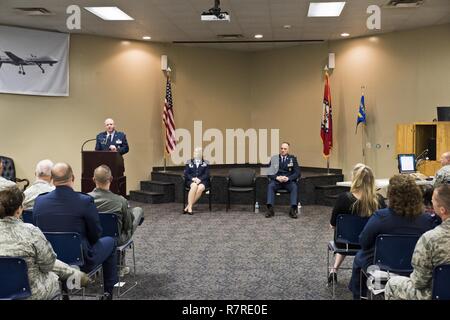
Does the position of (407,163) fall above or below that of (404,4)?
below

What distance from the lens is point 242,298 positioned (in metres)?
4.10

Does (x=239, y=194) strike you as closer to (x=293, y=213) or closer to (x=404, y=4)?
(x=293, y=213)

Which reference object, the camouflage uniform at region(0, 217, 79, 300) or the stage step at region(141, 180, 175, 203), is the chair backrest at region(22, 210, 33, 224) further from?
the stage step at region(141, 180, 175, 203)

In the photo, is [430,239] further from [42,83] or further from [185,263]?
[42,83]

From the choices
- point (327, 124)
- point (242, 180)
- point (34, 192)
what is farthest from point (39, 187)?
point (327, 124)

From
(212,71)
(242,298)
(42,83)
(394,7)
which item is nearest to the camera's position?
(242,298)

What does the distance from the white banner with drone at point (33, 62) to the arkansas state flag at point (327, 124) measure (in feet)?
18.3

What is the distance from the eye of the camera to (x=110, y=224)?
410 cm

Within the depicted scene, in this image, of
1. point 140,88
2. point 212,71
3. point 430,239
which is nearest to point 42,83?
point 140,88

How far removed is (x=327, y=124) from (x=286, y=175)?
2327mm

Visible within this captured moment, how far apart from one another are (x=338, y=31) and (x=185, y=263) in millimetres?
6566

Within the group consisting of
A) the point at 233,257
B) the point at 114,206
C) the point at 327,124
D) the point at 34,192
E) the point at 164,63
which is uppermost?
the point at 164,63

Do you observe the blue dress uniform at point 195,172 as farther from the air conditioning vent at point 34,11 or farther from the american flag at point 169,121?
the air conditioning vent at point 34,11
